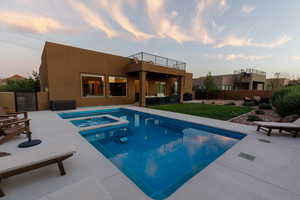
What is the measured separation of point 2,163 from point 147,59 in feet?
34.0

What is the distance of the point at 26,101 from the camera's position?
7.54 metres

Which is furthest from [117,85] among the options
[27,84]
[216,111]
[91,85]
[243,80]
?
[243,80]

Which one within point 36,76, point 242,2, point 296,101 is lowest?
point 296,101

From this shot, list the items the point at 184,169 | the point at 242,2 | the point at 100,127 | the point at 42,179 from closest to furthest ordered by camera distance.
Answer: the point at 42,179
the point at 184,169
the point at 100,127
the point at 242,2

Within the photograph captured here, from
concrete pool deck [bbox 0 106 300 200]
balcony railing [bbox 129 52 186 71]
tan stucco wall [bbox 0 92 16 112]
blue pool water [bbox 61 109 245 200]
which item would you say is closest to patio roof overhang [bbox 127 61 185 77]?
balcony railing [bbox 129 52 186 71]

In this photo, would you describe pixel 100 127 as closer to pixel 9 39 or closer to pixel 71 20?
pixel 71 20

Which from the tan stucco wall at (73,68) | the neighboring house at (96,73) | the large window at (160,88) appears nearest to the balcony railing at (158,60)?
the neighboring house at (96,73)

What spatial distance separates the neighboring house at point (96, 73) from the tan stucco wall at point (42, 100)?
11.8 inches

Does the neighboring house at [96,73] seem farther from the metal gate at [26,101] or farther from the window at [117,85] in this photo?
the metal gate at [26,101]

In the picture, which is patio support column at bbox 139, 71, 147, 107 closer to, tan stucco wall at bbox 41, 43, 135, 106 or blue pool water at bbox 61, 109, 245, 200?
tan stucco wall at bbox 41, 43, 135, 106

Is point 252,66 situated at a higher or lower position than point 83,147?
higher

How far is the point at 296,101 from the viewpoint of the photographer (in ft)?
18.8

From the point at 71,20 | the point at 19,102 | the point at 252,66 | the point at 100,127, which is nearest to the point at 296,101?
the point at 100,127

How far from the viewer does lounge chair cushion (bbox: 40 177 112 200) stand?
133 cm
